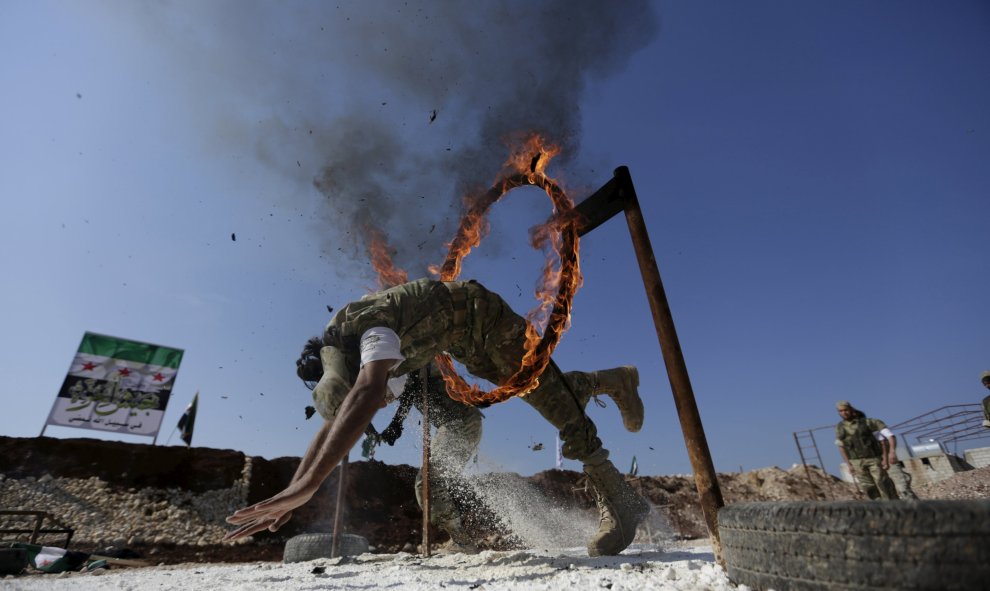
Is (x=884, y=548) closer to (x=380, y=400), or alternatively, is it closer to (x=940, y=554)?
(x=940, y=554)

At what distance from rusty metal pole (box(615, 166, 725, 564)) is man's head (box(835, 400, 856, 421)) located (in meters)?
8.25

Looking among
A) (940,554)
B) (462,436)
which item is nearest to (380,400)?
(940,554)

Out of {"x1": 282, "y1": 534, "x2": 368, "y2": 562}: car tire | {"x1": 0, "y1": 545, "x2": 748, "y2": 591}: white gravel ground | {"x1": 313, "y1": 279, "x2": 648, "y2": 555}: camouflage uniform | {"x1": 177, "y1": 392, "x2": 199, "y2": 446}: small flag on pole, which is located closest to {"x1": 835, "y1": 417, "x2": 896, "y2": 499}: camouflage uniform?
{"x1": 313, "y1": 279, "x2": 648, "y2": 555}: camouflage uniform

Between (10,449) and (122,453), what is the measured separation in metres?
2.58

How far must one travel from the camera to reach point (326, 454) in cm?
273

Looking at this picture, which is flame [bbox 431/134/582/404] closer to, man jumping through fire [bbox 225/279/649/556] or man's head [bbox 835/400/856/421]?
man jumping through fire [bbox 225/279/649/556]

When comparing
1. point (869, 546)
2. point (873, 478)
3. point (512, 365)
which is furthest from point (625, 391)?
point (873, 478)

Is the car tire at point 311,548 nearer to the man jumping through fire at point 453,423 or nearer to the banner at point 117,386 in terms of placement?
the man jumping through fire at point 453,423

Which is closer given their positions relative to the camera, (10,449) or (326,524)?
(326,524)

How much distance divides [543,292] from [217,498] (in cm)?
1233

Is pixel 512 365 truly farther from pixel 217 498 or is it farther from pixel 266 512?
pixel 217 498

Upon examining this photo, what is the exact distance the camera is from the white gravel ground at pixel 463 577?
267 centimetres

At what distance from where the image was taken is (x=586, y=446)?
5.10m

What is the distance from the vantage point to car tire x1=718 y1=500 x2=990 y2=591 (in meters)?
1.42
